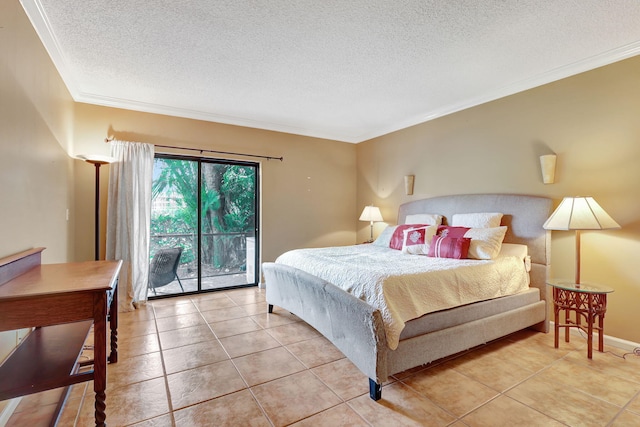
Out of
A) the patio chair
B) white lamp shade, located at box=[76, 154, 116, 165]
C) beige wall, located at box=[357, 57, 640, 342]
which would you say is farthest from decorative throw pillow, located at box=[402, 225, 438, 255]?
white lamp shade, located at box=[76, 154, 116, 165]

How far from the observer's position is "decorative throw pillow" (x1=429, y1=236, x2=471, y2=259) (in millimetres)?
3033

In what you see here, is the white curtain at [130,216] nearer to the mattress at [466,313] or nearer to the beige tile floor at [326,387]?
the beige tile floor at [326,387]

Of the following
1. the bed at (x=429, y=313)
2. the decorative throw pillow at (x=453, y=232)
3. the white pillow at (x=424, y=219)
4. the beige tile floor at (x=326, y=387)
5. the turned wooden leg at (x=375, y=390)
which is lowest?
the beige tile floor at (x=326, y=387)

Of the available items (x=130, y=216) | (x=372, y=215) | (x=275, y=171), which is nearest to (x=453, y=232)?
(x=372, y=215)

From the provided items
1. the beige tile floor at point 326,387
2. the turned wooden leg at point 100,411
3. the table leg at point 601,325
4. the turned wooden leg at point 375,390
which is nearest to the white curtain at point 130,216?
the beige tile floor at point 326,387

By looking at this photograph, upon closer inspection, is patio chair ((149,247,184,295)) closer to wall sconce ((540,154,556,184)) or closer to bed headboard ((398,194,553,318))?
bed headboard ((398,194,553,318))

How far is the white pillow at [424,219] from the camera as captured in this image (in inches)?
157

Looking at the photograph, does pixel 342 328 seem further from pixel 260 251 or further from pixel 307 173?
pixel 307 173

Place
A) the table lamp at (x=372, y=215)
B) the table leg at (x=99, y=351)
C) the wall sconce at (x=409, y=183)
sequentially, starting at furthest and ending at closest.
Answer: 1. the table lamp at (x=372, y=215)
2. the wall sconce at (x=409, y=183)
3. the table leg at (x=99, y=351)

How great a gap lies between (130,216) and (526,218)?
15.3 ft

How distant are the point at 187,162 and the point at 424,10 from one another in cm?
358

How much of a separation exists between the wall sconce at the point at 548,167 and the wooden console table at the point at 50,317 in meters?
3.81

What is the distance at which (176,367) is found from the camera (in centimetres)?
235

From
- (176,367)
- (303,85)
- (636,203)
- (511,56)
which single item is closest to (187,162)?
(303,85)
